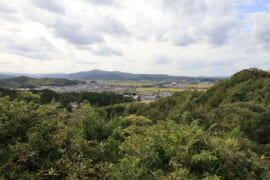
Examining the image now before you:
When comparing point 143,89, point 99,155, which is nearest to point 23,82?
point 143,89

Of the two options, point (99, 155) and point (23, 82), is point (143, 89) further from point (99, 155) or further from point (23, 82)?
point (99, 155)

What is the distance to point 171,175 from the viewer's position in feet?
7.06

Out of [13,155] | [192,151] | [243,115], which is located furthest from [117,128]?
[243,115]

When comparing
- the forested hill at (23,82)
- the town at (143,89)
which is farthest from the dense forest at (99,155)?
the forested hill at (23,82)

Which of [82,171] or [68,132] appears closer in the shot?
[82,171]

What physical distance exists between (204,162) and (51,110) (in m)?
2.91

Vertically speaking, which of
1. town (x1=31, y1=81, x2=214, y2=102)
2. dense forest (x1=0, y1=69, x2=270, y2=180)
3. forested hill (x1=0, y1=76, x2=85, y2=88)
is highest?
dense forest (x1=0, y1=69, x2=270, y2=180)

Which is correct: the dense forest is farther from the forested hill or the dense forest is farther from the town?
the forested hill

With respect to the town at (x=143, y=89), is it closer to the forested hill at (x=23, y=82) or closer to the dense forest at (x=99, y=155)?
the forested hill at (x=23, y=82)

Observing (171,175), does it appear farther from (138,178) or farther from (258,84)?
(258,84)

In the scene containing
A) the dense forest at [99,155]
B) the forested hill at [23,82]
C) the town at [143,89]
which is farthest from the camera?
the town at [143,89]

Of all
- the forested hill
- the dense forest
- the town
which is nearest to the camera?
the dense forest

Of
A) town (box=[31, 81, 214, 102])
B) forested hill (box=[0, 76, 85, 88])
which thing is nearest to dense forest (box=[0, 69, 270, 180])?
town (box=[31, 81, 214, 102])

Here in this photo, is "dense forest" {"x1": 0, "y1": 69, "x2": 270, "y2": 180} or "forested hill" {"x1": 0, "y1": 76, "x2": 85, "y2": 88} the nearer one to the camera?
"dense forest" {"x1": 0, "y1": 69, "x2": 270, "y2": 180}
